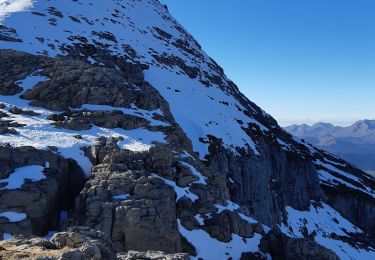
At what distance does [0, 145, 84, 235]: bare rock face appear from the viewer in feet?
74.5

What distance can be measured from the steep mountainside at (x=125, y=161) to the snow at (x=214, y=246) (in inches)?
3.0

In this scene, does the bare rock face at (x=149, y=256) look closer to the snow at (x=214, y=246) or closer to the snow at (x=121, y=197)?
the snow at (x=121, y=197)

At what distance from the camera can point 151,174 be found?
88.5 feet

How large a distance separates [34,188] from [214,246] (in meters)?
11.3

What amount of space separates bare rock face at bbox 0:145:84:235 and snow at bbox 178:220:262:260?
299 inches

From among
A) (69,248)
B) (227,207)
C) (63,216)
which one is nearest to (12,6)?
(63,216)

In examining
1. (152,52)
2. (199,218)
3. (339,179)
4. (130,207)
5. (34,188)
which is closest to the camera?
(130,207)

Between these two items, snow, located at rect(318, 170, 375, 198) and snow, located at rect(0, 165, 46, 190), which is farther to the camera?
snow, located at rect(318, 170, 375, 198)

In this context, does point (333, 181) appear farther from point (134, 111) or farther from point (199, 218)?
point (199, 218)

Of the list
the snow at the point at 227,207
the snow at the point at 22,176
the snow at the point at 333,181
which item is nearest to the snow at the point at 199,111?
the snow at the point at 227,207

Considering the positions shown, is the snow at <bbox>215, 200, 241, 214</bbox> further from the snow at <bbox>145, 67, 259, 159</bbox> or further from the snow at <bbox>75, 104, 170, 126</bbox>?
the snow at <bbox>145, 67, 259, 159</bbox>

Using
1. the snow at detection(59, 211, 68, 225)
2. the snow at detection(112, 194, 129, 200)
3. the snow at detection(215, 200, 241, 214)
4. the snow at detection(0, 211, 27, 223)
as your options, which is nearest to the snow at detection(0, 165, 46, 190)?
the snow at detection(0, 211, 27, 223)

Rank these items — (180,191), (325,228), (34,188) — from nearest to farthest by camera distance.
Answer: (34,188) < (180,191) < (325,228)

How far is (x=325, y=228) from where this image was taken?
6994cm
